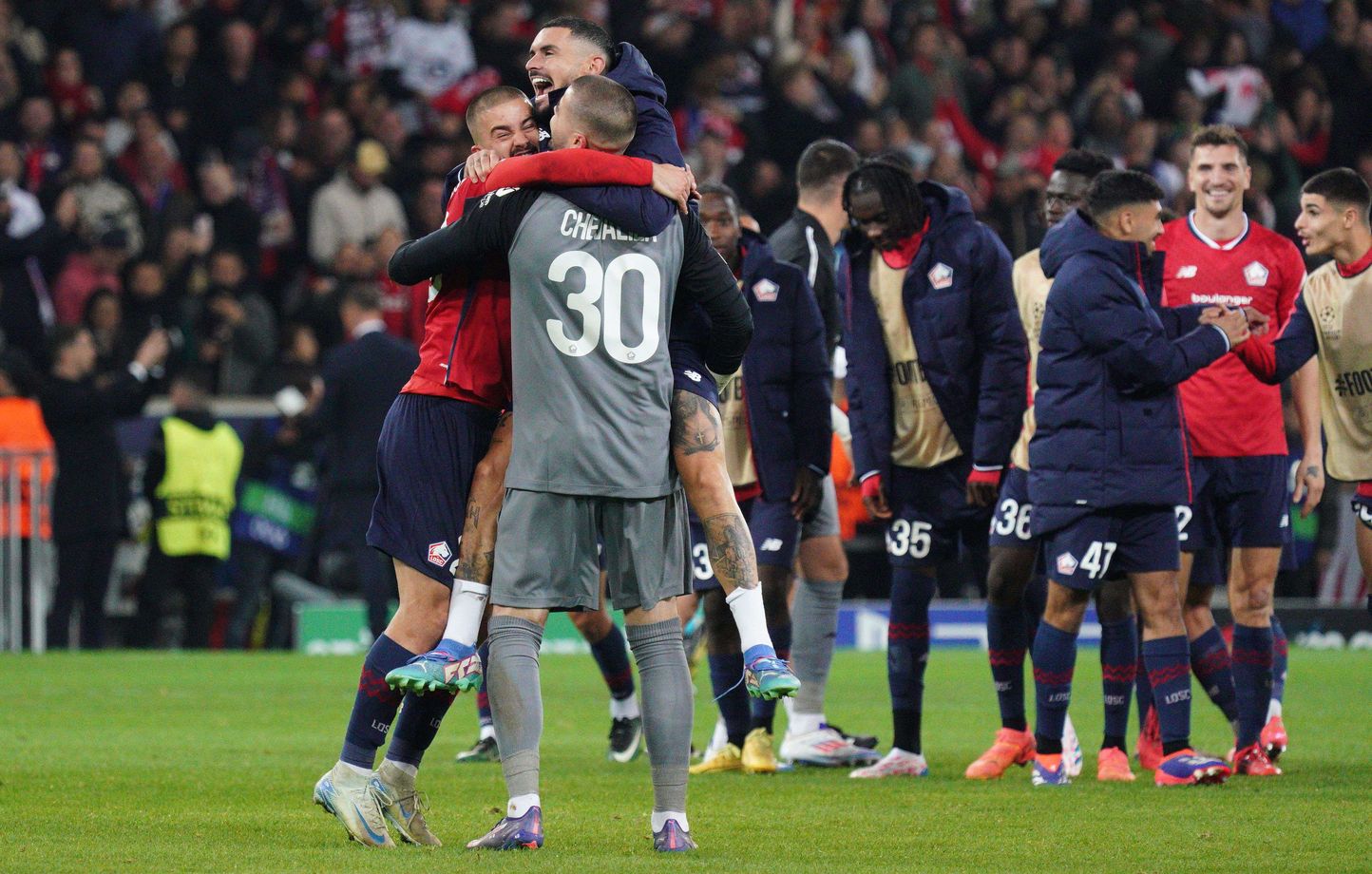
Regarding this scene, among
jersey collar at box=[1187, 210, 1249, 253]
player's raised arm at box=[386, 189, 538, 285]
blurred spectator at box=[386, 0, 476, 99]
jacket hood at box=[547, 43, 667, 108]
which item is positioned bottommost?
player's raised arm at box=[386, 189, 538, 285]

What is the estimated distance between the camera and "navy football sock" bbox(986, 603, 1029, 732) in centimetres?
834

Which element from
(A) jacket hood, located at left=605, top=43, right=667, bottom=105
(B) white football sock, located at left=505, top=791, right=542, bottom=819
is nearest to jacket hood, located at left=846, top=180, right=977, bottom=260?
(A) jacket hood, located at left=605, top=43, right=667, bottom=105

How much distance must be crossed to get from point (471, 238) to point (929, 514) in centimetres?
340

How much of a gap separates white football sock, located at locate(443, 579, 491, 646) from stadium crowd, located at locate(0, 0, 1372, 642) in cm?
729

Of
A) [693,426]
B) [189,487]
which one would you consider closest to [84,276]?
[189,487]

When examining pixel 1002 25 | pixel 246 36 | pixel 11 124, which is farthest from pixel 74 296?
pixel 1002 25

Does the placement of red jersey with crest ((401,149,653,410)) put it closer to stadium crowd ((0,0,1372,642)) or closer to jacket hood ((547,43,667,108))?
jacket hood ((547,43,667,108))

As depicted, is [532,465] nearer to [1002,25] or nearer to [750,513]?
[750,513]

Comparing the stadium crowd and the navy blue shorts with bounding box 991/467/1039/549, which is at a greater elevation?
the stadium crowd

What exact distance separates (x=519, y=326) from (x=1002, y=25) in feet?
57.7

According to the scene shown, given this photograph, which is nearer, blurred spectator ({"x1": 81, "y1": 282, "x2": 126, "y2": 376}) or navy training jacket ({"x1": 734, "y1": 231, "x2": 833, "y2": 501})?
navy training jacket ({"x1": 734, "y1": 231, "x2": 833, "y2": 501})

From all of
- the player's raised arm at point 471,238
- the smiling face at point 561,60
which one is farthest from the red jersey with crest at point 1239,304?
the player's raised arm at point 471,238

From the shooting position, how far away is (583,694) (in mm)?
12211

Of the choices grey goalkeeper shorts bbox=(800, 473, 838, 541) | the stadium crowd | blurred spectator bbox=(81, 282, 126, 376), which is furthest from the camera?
the stadium crowd
